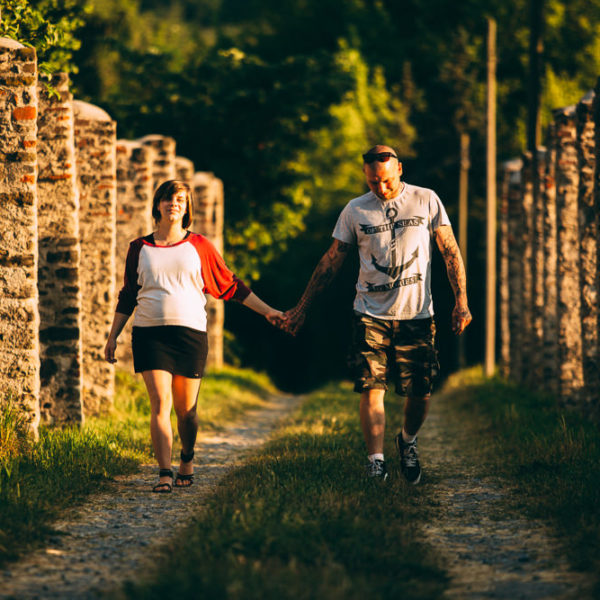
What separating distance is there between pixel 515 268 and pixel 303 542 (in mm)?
13283

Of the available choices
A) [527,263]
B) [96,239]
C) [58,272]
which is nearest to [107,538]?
[58,272]

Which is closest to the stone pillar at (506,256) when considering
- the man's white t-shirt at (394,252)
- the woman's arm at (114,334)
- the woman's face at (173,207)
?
the man's white t-shirt at (394,252)

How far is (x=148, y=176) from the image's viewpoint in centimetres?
1358

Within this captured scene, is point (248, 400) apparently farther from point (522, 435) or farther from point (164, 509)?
point (164, 509)

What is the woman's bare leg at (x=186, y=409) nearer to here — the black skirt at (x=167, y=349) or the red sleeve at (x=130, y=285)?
the black skirt at (x=167, y=349)

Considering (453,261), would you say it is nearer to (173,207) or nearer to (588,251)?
(173,207)

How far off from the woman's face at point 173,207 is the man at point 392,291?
1122 mm

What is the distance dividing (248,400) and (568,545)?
10.7 meters

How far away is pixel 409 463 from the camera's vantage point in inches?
281

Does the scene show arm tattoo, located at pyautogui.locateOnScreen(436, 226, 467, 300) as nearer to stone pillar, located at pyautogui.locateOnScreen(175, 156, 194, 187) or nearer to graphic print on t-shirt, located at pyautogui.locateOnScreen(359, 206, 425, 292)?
graphic print on t-shirt, located at pyautogui.locateOnScreen(359, 206, 425, 292)

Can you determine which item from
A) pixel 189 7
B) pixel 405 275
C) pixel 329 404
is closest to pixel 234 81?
pixel 329 404

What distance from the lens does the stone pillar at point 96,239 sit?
10742 mm

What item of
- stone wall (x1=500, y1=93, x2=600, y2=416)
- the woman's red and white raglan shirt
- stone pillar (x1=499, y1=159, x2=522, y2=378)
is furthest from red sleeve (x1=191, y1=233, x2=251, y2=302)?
stone pillar (x1=499, y1=159, x2=522, y2=378)

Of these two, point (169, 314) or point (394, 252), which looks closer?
point (169, 314)
